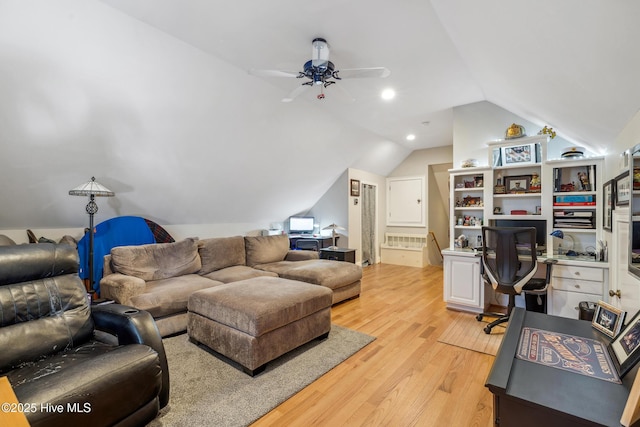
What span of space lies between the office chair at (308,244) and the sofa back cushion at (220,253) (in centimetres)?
159

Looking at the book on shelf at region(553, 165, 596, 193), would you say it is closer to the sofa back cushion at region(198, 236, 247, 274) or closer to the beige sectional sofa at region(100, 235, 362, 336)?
the beige sectional sofa at region(100, 235, 362, 336)

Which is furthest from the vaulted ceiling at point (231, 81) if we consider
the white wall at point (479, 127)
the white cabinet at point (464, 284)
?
the white cabinet at point (464, 284)

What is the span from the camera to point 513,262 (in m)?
2.79

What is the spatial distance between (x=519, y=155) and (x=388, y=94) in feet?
5.75

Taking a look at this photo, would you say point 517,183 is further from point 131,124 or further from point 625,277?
point 131,124

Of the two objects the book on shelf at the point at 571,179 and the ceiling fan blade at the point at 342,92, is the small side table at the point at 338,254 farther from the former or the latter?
the book on shelf at the point at 571,179

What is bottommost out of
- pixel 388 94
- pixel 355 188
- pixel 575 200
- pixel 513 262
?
pixel 513 262

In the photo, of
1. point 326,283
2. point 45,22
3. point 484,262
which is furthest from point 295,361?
point 45,22

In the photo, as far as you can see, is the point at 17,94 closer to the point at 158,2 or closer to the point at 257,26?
the point at 158,2

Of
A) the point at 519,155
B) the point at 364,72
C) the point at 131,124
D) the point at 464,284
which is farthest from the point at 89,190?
the point at 519,155

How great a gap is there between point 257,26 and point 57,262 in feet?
7.12

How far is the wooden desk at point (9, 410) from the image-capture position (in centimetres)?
98

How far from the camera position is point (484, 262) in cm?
303

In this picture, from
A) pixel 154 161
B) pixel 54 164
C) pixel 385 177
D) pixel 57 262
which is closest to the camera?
pixel 57 262
